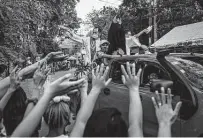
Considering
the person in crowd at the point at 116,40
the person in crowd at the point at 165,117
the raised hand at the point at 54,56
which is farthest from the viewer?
the person in crowd at the point at 116,40

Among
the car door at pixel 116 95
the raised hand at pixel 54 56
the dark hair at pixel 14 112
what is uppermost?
the raised hand at pixel 54 56

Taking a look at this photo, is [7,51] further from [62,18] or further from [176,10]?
[176,10]

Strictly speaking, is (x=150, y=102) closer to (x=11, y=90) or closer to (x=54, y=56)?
(x=54, y=56)

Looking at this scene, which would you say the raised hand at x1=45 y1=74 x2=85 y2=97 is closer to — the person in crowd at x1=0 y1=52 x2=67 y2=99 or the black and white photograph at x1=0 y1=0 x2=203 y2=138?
the black and white photograph at x1=0 y1=0 x2=203 y2=138

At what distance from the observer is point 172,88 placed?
3898mm

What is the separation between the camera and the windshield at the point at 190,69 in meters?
3.96

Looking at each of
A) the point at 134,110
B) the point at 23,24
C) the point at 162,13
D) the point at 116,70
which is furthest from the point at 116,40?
the point at 162,13

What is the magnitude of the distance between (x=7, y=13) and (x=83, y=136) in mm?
13512

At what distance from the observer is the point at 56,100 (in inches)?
90.4

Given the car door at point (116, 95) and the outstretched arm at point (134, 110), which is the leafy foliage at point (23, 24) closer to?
the car door at point (116, 95)

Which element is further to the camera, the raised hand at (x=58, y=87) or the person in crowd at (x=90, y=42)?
the person in crowd at (x=90, y=42)

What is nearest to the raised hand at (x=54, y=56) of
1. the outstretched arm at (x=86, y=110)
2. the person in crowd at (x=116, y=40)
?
the outstretched arm at (x=86, y=110)

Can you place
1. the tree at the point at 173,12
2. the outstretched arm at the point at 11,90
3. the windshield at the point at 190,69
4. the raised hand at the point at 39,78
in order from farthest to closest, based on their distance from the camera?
the tree at the point at 173,12
the windshield at the point at 190,69
the outstretched arm at the point at 11,90
the raised hand at the point at 39,78

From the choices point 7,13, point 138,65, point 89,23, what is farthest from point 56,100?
point 89,23
